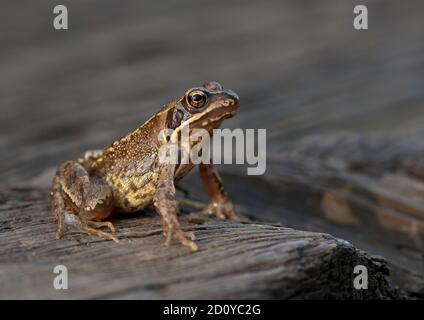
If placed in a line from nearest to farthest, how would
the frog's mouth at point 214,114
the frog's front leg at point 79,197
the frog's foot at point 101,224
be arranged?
the frog's foot at point 101,224
the frog's front leg at point 79,197
the frog's mouth at point 214,114

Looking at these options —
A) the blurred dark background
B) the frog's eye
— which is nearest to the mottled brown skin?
the frog's eye

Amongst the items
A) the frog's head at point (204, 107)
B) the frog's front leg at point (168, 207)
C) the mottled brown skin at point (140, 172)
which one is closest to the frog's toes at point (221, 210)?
the mottled brown skin at point (140, 172)

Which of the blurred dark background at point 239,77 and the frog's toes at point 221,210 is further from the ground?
the blurred dark background at point 239,77

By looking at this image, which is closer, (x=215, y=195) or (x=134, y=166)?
(x=134, y=166)

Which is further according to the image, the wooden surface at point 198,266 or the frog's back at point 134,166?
the frog's back at point 134,166

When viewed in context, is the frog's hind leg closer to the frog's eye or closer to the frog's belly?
the frog's belly

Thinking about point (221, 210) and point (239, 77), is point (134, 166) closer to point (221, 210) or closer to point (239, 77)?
point (221, 210)

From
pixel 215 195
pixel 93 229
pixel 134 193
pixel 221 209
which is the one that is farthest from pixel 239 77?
pixel 93 229

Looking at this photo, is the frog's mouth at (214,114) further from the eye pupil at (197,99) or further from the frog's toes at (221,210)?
the frog's toes at (221,210)

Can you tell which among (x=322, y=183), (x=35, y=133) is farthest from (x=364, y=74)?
(x=35, y=133)
